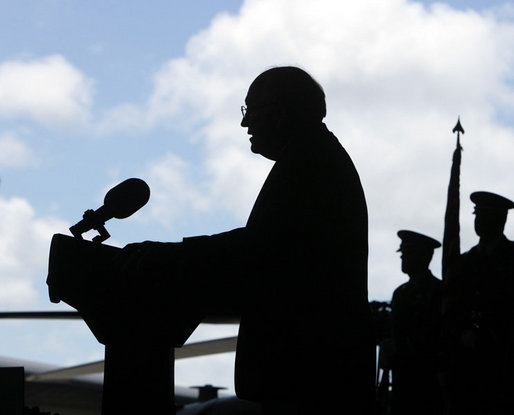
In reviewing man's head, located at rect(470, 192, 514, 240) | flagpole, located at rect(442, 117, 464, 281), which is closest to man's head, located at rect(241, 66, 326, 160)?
man's head, located at rect(470, 192, 514, 240)

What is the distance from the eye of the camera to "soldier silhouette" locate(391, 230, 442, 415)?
7465 mm

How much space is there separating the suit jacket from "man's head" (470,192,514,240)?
467cm

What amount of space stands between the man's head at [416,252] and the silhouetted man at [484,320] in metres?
0.88

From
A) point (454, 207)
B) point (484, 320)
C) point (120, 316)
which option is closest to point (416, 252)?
point (484, 320)

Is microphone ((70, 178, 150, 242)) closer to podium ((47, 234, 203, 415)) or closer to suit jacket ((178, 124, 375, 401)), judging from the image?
podium ((47, 234, 203, 415))

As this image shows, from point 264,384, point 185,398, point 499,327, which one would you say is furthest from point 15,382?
point 185,398

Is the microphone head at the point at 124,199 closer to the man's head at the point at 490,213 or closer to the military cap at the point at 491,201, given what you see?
the man's head at the point at 490,213

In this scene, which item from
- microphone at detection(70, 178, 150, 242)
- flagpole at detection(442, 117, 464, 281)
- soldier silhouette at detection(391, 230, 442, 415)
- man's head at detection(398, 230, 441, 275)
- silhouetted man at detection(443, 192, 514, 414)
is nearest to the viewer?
microphone at detection(70, 178, 150, 242)

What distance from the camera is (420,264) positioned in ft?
26.3

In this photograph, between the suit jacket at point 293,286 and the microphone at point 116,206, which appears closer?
the suit jacket at point 293,286

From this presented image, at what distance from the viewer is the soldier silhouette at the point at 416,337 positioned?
7465 mm

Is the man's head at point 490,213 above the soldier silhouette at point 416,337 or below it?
above

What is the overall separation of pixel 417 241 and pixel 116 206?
19.9 ft

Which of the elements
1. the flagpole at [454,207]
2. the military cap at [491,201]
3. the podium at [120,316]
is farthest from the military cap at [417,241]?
the podium at [120,316]
